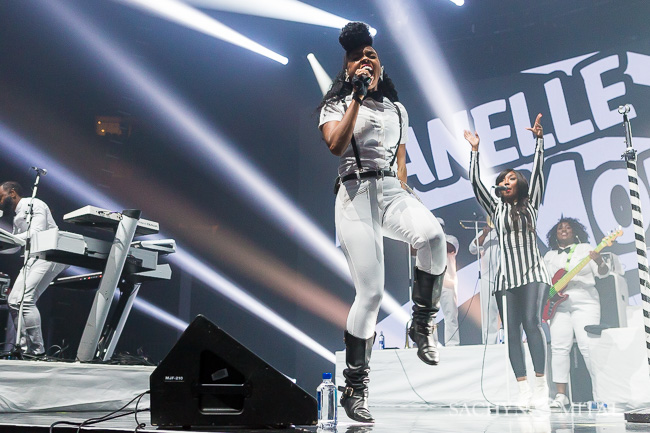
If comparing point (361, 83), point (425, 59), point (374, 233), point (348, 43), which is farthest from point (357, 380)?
point (425, 59)

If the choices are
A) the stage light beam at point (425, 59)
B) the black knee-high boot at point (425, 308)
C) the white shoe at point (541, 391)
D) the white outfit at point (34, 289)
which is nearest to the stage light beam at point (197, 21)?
the stage light beam at point (425, 59)

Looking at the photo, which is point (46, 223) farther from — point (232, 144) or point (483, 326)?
point (483, 326)

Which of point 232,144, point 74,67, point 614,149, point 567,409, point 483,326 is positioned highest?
point 74,67

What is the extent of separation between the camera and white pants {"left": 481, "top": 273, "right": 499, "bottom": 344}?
602 centimetres

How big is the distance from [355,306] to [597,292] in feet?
12.4

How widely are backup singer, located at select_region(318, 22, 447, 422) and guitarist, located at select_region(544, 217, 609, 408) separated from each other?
10.4ft

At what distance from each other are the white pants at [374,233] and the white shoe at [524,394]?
2.67m

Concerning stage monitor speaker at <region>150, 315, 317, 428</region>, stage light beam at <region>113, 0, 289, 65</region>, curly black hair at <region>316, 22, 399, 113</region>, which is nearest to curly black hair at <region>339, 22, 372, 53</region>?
curly black hair at <region>316, 22, 399, 113</region>

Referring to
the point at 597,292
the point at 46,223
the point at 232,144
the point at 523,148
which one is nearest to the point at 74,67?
the point at 232,144

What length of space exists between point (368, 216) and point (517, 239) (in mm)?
3114

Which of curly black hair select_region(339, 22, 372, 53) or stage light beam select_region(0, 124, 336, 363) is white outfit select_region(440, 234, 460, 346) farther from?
curly black hair select_region(339, 22, 372, 53)

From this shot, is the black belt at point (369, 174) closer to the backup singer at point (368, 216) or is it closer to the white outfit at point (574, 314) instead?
the backup singer at point (368, 216)

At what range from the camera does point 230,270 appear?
308 inches

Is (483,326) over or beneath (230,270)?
beneath
